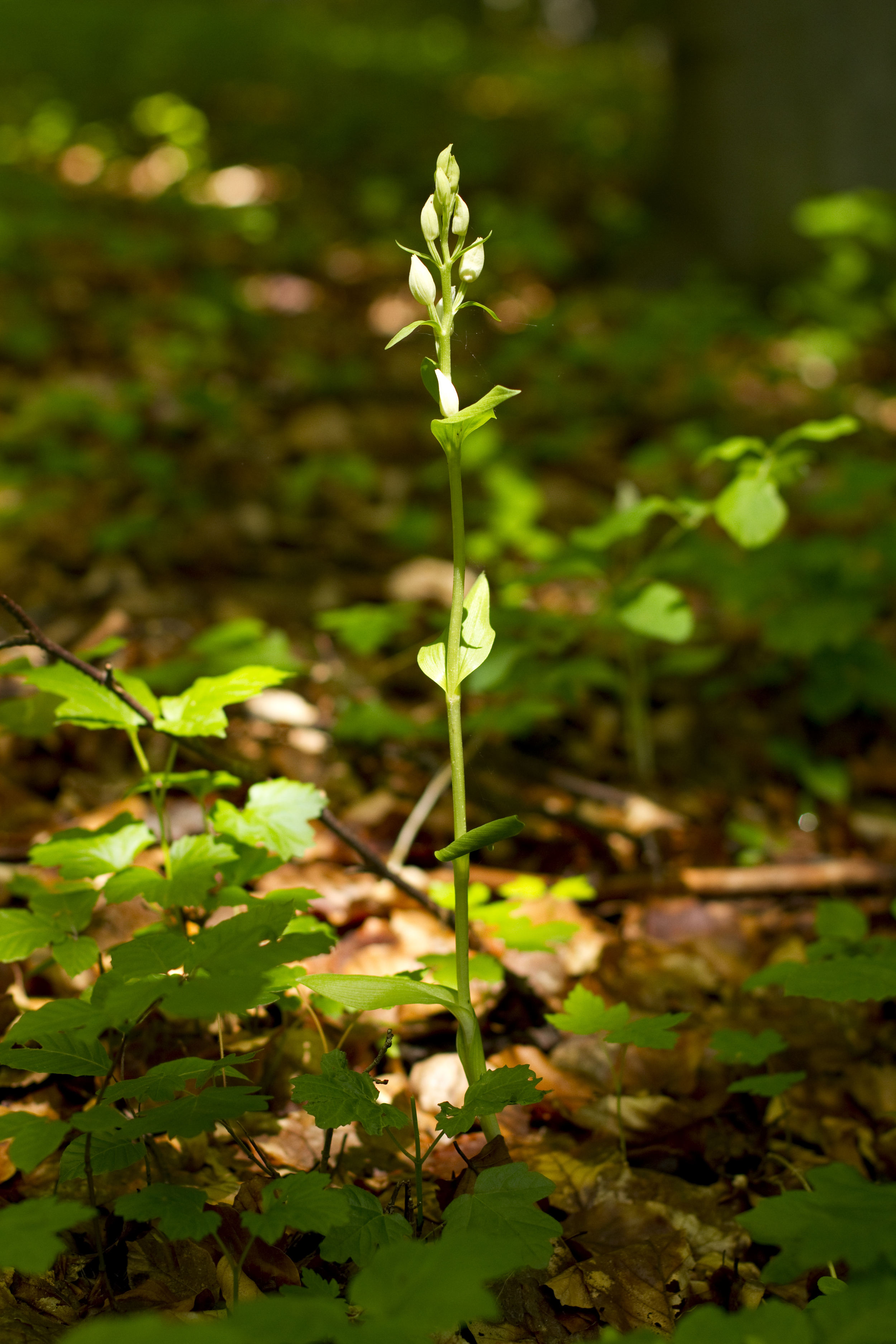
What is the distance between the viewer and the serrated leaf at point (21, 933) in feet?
3.80

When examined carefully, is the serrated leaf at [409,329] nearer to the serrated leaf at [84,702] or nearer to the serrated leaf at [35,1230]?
the serrated leaf at [84,702]

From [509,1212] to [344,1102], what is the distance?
0.21m

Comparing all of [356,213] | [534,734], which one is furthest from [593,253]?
[534,734]

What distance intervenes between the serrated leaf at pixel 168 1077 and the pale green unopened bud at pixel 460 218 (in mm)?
930

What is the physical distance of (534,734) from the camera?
2.38m

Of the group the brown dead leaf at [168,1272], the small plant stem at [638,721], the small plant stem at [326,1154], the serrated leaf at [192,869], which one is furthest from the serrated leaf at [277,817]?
the small plant stem at [638,721]

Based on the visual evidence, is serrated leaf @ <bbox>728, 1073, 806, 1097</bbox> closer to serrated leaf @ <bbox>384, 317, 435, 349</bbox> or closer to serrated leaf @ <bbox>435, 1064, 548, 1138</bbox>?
serrated leaf @ <bbox>435, 1064, 548, 1138</bbox>

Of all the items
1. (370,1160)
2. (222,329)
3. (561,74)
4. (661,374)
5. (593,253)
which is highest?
(561,74)

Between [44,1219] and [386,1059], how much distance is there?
68 centimetres

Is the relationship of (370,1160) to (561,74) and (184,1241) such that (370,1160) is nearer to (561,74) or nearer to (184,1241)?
(184,1241)

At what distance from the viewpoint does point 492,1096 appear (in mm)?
1055

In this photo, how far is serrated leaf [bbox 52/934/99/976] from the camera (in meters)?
1.15

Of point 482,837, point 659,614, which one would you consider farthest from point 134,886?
point 659,614

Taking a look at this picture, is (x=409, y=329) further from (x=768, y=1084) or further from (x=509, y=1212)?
(x=768, y=1084)
